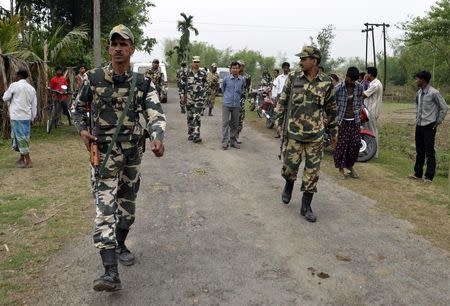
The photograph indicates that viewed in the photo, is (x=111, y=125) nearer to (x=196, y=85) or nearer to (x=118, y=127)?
(x=118, y=127)

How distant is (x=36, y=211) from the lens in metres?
5.51

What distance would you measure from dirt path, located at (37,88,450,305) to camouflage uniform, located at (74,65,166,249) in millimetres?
535

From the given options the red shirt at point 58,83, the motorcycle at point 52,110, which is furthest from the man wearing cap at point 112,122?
the red shirt at point 58,83

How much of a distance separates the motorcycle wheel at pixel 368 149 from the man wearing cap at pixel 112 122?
623 cm

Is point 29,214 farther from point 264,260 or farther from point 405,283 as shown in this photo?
point 405,283

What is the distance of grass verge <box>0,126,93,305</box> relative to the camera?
387cm

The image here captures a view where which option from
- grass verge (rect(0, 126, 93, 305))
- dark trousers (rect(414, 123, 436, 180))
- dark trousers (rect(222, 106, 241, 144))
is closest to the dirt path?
grass verge (rect(0, 126, 93, 305))

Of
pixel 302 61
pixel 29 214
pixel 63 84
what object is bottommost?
pixel 29 214

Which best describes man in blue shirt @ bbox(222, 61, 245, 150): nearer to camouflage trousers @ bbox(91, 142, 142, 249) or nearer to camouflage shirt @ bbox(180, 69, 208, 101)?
camouflage shirt @ bbox(180, 69, 208, 101)

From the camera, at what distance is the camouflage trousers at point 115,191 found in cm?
359

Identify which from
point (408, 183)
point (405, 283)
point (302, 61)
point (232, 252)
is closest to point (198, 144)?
point (408, 183)

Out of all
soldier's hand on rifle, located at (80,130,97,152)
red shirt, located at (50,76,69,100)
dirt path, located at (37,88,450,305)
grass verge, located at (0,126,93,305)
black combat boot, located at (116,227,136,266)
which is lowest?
grass verge, located at (0,126,93,305)

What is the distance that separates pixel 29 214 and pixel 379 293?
12.9 feet

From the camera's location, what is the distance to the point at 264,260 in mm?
4242
